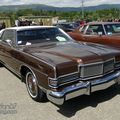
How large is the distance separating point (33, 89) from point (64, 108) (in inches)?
31.5

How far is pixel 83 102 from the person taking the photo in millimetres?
4938

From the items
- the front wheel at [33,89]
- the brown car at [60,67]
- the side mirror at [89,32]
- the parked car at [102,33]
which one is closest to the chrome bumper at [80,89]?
the brown car at [60,67]

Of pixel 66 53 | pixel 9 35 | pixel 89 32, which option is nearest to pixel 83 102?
pixel 66 53

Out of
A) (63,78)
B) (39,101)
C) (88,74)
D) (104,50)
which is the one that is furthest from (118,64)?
(39,101)

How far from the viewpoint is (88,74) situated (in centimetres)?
445

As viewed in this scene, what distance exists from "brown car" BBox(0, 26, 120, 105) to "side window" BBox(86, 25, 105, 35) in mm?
3296

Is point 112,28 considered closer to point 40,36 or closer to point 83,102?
point 40,36

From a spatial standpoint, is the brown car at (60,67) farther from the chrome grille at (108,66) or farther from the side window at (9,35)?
the side window at (9,35)

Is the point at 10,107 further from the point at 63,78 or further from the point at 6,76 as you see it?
the point at 6,76

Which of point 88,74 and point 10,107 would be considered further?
point 10,107

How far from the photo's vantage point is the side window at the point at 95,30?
9.03 metres

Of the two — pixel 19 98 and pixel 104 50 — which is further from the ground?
pixel 104 50

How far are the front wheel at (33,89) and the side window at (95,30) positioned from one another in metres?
4.49

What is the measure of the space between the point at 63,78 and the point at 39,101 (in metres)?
1.02
